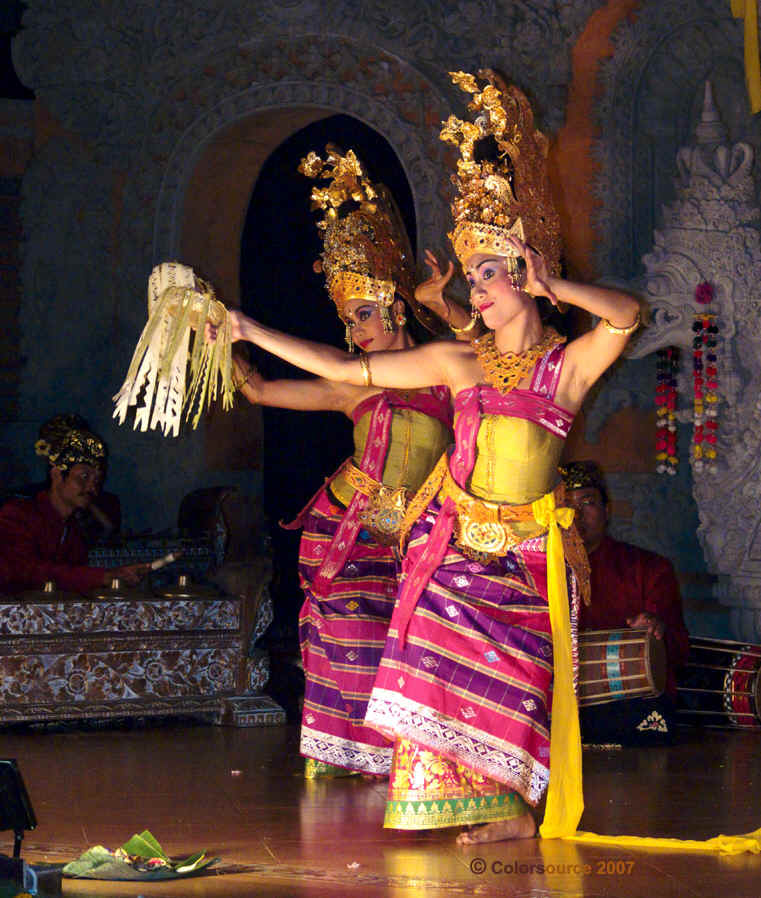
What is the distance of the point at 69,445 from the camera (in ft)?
20.9

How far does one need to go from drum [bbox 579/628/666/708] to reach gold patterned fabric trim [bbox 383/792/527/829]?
4.93ft

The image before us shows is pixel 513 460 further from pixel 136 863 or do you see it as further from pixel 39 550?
pixel 39 550

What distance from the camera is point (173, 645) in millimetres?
6141

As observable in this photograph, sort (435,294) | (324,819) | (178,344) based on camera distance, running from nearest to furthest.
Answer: (178,344) → (324,819) → (435,294)

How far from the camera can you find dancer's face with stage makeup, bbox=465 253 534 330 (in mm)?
4277

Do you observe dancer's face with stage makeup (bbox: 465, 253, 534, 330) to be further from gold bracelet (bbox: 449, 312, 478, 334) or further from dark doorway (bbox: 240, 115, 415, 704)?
dark doorway (bbox: 240, 115, 415, 704)

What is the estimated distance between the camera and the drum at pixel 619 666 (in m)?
5.54

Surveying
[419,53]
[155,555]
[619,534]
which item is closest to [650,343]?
[619,534]

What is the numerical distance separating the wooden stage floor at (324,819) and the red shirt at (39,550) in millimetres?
574

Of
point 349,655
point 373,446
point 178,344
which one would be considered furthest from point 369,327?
point 178,344

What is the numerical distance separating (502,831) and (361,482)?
1.50 meters

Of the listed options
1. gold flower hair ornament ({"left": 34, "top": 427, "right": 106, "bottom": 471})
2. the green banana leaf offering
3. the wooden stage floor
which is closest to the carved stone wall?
the wooden stage floor

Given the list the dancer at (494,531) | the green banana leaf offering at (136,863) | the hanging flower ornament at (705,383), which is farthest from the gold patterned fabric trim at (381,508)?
the hanging flower ornament at (705,383)

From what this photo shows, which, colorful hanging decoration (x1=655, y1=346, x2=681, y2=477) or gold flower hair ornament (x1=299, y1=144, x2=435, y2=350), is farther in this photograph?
colorful hanging decoration (x1=655, y1=346, x2=681, y2=477)
